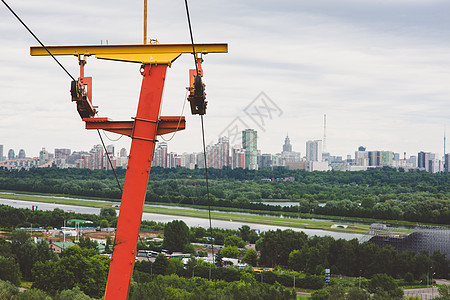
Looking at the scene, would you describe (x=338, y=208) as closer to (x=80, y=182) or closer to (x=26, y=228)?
(x=26, y=228)

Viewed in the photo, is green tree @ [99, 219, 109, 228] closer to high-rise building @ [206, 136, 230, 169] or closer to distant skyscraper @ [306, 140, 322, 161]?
high-rise building @ [206, 136, 230, 169]

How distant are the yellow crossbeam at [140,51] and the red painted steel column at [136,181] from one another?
0.24 feet

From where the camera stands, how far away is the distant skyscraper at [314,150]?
95.8 metres

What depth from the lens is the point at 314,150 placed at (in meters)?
96.9

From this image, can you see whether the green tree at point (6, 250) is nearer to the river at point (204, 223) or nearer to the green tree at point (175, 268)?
the green tree at point (175, 268)

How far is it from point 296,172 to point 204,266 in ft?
165

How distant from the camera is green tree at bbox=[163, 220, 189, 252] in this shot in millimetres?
20438

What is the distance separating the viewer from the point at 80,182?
167 feet

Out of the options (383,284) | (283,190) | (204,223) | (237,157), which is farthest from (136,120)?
(237,157)

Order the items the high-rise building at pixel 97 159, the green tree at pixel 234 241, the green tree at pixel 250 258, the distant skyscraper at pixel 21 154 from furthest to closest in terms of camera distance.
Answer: the distant skyscraper at pixel 21 154, the high-rise building at pixel 97 159, the green tree at pixel 234 241, the green tree at pixel 250 258

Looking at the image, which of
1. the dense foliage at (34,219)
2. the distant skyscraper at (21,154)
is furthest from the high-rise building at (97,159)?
the distant skyscraper at (21,154)

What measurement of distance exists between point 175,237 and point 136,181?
17680 mm

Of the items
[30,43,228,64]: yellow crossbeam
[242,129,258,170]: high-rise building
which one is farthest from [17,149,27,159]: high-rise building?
[30,43,228,64]: yellow crossbeam

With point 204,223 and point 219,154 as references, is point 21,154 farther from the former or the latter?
point 204,223
